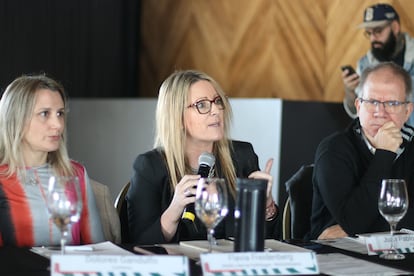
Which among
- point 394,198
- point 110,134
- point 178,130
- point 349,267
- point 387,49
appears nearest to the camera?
point 349,267

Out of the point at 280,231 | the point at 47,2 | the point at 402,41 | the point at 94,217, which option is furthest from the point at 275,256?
the point at 47,2

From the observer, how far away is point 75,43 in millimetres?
7645

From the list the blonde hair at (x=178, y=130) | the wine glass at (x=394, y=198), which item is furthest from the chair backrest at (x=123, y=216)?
the wine glass at (x=394, y=198)

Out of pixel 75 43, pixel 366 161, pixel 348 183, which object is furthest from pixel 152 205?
pixel 75 43

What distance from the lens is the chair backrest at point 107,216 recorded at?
10.1 feet

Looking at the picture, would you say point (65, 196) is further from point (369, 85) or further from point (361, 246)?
point (369, 85)

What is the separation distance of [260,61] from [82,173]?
396cm

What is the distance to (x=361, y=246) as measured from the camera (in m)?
2.73

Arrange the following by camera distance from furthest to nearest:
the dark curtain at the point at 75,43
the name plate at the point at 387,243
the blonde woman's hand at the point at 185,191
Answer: the dark curtain at the point at 75,43, the blonde woman's hand at the point at 185,191, the name plate at the point at 387,243

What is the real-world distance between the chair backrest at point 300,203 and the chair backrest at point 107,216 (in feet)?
2.49

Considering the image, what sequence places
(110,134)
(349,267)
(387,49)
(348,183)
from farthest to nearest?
(110,134), (387,49), (348,183), (349,267)

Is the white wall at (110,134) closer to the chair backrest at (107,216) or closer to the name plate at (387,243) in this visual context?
the chair backrest at (107,216)

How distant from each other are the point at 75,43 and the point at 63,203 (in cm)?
557

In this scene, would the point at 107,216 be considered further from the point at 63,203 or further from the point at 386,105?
the point at 386,105
